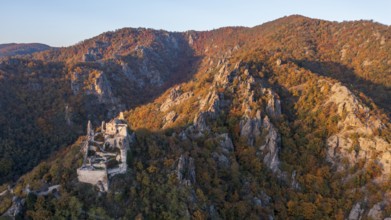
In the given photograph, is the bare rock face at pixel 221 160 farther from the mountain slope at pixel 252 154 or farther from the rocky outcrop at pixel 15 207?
the rocky outcrop at pixel 15 207

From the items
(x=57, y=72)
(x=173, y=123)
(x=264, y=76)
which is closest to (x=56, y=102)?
(x=57, y=72)

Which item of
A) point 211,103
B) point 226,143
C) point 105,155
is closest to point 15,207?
point 105,155

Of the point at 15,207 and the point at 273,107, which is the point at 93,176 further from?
the point at 273,107

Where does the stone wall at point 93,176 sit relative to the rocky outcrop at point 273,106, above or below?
below

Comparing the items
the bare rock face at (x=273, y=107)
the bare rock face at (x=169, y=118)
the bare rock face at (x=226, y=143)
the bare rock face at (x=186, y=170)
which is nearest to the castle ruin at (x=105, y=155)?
the bare rock face at (x=186, y=170)

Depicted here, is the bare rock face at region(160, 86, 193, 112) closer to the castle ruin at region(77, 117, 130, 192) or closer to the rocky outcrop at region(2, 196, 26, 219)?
the castle ruin at region(77, 117, 130, 192)

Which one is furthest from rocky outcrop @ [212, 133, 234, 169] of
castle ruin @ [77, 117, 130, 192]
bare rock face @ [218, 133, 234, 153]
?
castle ruin @ [77, 117, 130, 192]
